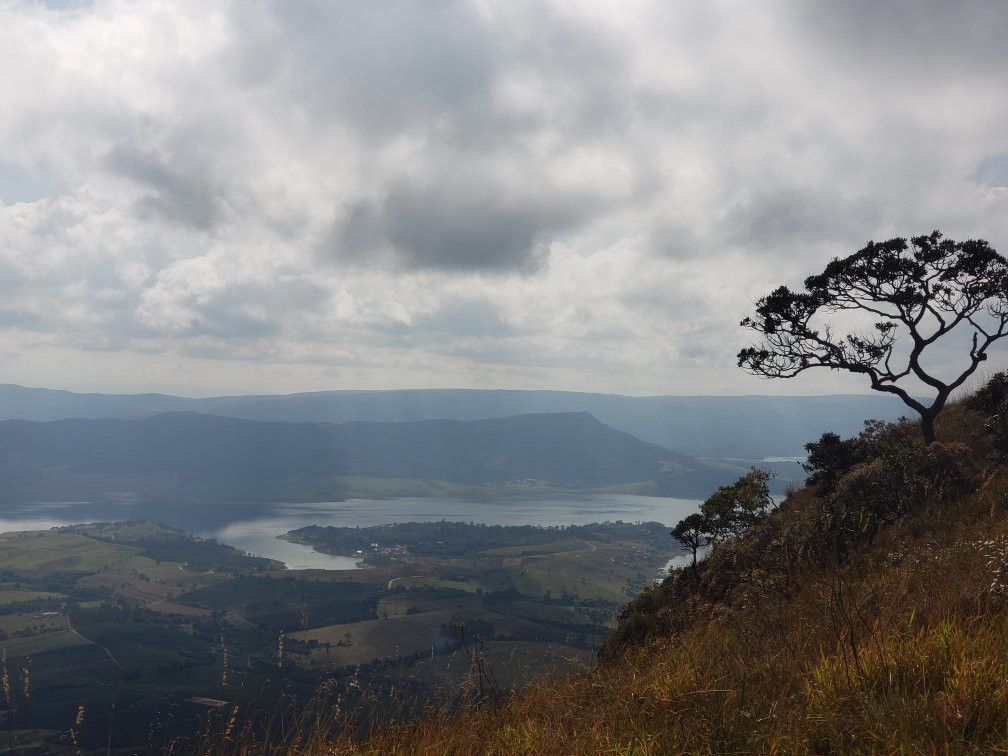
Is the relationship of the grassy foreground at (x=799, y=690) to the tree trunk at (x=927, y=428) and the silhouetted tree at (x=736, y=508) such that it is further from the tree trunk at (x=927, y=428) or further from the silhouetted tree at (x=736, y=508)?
the silhouetted tree at (x=736, y=508)

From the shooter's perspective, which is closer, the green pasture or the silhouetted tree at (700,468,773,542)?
the silhouetted tree at (700,468,773,542)

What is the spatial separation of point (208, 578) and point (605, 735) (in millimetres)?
183659

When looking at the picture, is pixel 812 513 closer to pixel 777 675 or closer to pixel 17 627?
pixel 777 675

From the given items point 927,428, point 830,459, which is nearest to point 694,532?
point 830,459

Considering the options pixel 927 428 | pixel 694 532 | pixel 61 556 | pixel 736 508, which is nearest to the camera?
pixel 927 428

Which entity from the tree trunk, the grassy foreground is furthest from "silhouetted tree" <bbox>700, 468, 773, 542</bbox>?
the grassy foreground

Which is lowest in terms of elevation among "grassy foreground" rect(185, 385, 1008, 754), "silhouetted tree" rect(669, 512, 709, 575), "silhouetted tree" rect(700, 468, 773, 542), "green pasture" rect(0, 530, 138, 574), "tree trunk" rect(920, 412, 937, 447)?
"green pasture" rect(0, 530, 138, 574)

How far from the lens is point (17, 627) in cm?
11294

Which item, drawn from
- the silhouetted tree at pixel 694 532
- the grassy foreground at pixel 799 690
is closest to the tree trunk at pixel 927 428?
the silhouetted tree at pixel 694 532

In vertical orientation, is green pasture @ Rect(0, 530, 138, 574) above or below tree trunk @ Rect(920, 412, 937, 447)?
below

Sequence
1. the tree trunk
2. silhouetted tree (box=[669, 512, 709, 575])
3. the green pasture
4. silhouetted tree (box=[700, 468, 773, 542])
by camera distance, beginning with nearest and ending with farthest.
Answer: the tree trunk → silhouetted tree (box=[700, 468, 773, 542]) → silhouetted tree (box=[669, 512, 709, 575]) → the green pasture

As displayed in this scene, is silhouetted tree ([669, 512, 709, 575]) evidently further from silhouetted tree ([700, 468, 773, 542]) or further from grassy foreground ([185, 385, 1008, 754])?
grassy foreground ([185, 385, 1008, 754])

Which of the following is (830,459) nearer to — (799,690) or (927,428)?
(927,428)

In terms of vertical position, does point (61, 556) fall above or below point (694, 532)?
below
